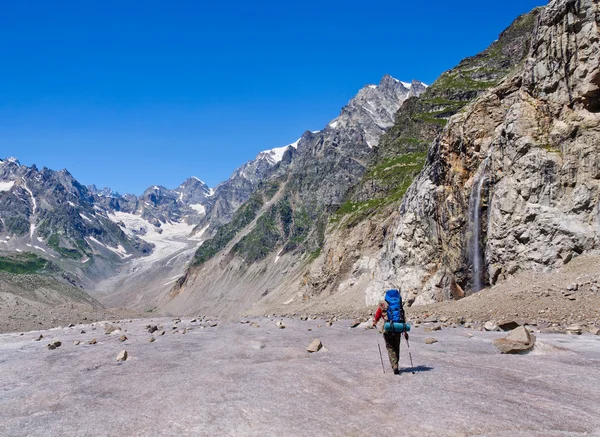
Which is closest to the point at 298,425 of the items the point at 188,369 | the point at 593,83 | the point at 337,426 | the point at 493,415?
the point at 337,426

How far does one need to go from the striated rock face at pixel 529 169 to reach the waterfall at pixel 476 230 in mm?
91

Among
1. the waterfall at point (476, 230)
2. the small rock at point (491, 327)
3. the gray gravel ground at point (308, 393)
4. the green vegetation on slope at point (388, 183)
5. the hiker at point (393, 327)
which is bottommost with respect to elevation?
the gray gravel ground at point (308, 393)

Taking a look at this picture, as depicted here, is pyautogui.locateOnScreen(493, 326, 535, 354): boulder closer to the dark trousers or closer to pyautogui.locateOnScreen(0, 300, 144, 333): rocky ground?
the dark trousers

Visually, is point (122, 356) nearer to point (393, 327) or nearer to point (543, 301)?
point (393, 327)

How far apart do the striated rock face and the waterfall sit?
0.09 m

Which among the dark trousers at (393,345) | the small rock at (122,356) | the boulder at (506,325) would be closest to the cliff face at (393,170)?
the boulder at (506,325)

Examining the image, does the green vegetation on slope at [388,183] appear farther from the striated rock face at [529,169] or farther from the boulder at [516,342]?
the boulder at [516,342]

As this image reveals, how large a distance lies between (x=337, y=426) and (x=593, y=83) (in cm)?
3335

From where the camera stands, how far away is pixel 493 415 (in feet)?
28.5

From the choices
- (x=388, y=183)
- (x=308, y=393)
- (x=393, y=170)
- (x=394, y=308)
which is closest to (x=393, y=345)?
(x=394, y=308)

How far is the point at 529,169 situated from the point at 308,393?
28171mm

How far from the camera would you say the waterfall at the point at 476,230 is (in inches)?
1426

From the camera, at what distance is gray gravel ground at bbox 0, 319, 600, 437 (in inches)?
330

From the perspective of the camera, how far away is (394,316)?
1250 cm
